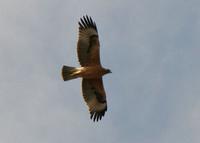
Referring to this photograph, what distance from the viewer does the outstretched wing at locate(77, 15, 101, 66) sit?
74.0 ft

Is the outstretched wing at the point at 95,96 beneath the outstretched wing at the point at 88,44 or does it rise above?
beneath

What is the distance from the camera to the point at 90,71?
22484mm

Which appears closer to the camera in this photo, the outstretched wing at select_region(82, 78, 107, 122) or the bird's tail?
the bird's tail

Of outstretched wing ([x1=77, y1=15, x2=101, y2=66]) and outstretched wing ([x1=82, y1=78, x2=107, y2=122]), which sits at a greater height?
outstretched wing ([x1=77, y1=15, x2=101, y2=66])

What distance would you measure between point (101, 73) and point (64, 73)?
5.49 feet

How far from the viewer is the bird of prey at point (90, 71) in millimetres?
22422

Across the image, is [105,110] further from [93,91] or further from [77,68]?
[77,68]

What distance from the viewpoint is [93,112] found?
23734mm

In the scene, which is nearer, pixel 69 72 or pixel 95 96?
pixel 69 72

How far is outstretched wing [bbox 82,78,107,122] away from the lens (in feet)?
Answer: 76.7

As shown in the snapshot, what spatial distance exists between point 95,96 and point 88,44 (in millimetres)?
2544

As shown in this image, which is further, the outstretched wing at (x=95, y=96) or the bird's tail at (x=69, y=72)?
the outstretched wing at (x=95, y=96)

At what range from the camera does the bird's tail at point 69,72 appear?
22273mm

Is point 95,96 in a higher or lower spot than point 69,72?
lower
